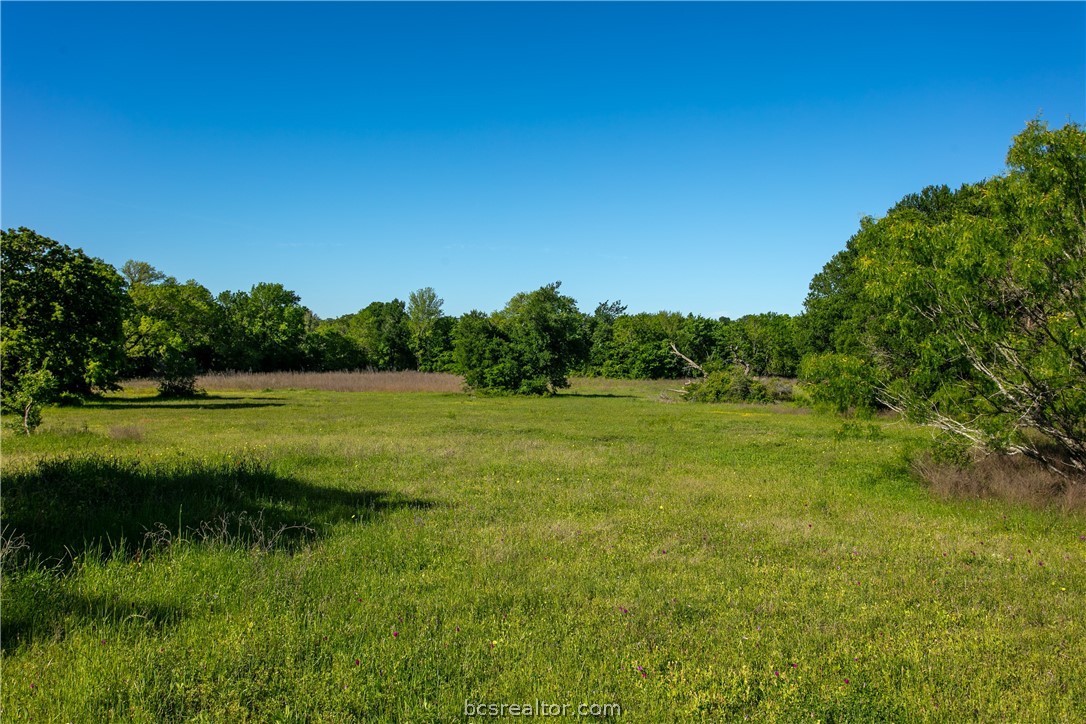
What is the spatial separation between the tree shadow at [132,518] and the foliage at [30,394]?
5140 millimetres

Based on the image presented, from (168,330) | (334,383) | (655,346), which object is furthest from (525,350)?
(655,346)

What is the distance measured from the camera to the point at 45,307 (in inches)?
568

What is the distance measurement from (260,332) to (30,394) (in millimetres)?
56790

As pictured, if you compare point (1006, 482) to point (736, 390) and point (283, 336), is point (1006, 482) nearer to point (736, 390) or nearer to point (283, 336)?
point (736, 390)

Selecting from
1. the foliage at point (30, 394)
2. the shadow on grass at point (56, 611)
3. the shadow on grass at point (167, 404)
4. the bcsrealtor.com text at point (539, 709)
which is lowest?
the shadow on grass at point (167, 404)

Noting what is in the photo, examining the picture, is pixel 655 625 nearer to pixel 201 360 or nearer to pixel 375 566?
pixel 375 566

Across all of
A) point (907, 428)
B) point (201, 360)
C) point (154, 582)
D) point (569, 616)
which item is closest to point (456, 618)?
point (569, 616)

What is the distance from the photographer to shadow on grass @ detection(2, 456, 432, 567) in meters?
7.65

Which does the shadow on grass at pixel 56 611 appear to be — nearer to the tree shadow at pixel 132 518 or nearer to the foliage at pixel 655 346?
the tree shadow at pixel 132 518

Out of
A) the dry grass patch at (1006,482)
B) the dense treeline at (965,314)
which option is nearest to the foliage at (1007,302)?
the dense treeline at (965,314)

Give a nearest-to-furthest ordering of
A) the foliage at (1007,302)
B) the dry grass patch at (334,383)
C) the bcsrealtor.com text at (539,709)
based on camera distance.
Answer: the bcsrealtor.com text at (539,709) → the foliage at (1007,302) → the dry grass patch at (334,383)

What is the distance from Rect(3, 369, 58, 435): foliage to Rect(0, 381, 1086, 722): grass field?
2.72 meters

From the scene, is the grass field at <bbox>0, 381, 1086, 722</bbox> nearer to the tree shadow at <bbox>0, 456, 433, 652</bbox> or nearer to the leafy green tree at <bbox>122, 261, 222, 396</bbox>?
the tree shadow at <bbox>0, 456, 433, 652</bbox>

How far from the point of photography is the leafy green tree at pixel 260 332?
6669cm
